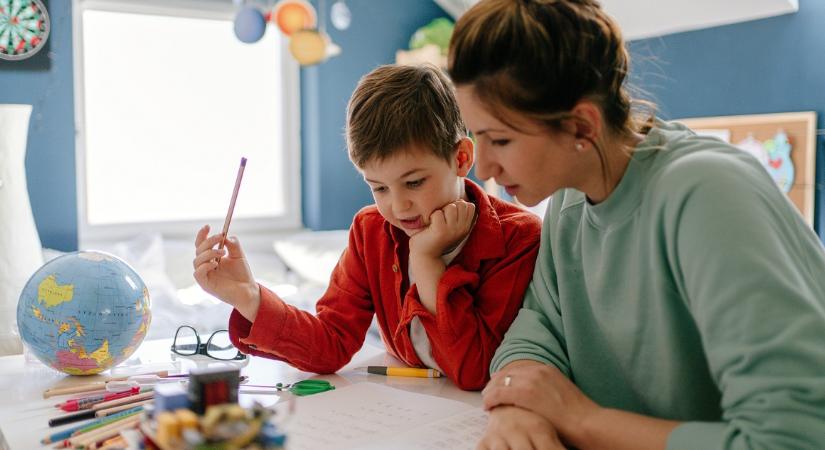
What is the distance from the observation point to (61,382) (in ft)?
3.93

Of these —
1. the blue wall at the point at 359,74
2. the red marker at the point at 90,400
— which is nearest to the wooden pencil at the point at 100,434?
the red marker at the point at 90,400

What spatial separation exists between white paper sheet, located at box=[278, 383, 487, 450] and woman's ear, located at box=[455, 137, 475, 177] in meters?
0.37

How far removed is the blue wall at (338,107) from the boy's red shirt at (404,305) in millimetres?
2466

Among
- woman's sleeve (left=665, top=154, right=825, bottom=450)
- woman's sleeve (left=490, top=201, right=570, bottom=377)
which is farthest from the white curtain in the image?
woman's sleeve (left=665, top=154, right=825, bottom=450)

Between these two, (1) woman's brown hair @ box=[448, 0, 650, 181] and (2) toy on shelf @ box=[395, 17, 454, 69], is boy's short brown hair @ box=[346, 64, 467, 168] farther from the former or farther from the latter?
(2) toy on shelf @ box=[395, 17, 454, 69]

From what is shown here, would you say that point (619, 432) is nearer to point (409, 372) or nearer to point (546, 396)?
point (546, 396)

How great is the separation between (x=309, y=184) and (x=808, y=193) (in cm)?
226

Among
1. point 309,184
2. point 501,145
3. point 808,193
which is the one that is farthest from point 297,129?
point 501,145

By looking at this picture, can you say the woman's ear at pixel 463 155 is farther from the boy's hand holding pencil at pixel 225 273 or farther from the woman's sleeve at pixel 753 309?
the woman's sleeve at pixel 753 309

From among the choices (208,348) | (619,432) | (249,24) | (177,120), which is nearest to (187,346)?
(208,348)

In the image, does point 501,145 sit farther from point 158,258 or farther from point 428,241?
point 158,258

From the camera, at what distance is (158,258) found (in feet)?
10.6

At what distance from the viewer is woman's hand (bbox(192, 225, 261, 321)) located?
1222mm

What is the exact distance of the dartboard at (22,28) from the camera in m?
2.59
